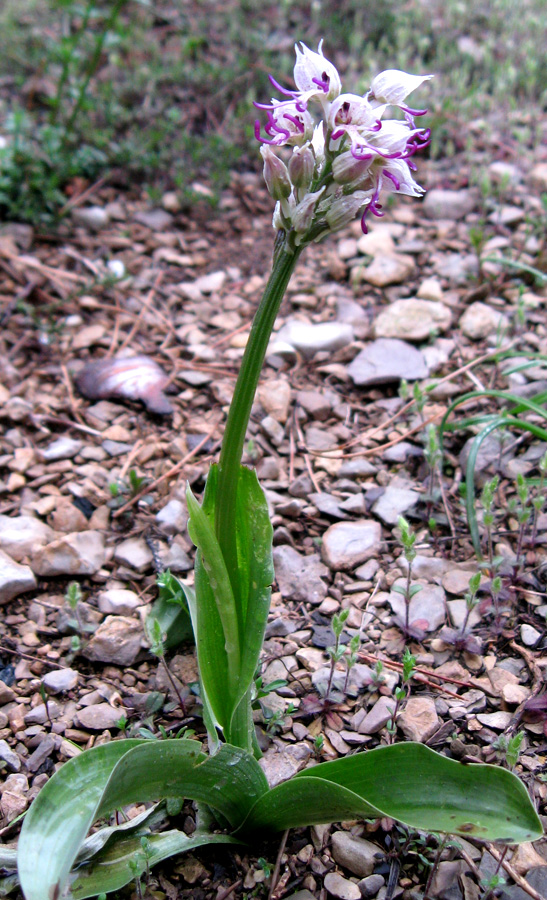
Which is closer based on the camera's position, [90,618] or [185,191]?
[90,618]

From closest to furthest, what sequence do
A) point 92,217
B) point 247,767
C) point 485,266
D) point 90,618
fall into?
1. point 247,767
2. point 90,618
3. point 485,266
4. point 92,217

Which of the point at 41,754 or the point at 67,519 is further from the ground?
the point at 67,519

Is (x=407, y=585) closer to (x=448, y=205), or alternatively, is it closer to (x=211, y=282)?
(x=211, y=282)

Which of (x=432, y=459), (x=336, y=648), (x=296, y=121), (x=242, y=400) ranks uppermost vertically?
(x=296, y=121)

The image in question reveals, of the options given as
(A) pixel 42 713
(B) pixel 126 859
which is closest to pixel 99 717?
(A) pixel 42 713

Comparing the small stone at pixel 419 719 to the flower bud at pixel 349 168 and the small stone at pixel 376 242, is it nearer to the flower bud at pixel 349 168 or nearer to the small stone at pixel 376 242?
the flower bud at pixel 349 168

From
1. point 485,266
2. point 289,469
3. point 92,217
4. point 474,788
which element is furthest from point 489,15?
point 474,788

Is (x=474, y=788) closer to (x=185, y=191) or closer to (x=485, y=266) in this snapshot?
(x=485, y=266)
